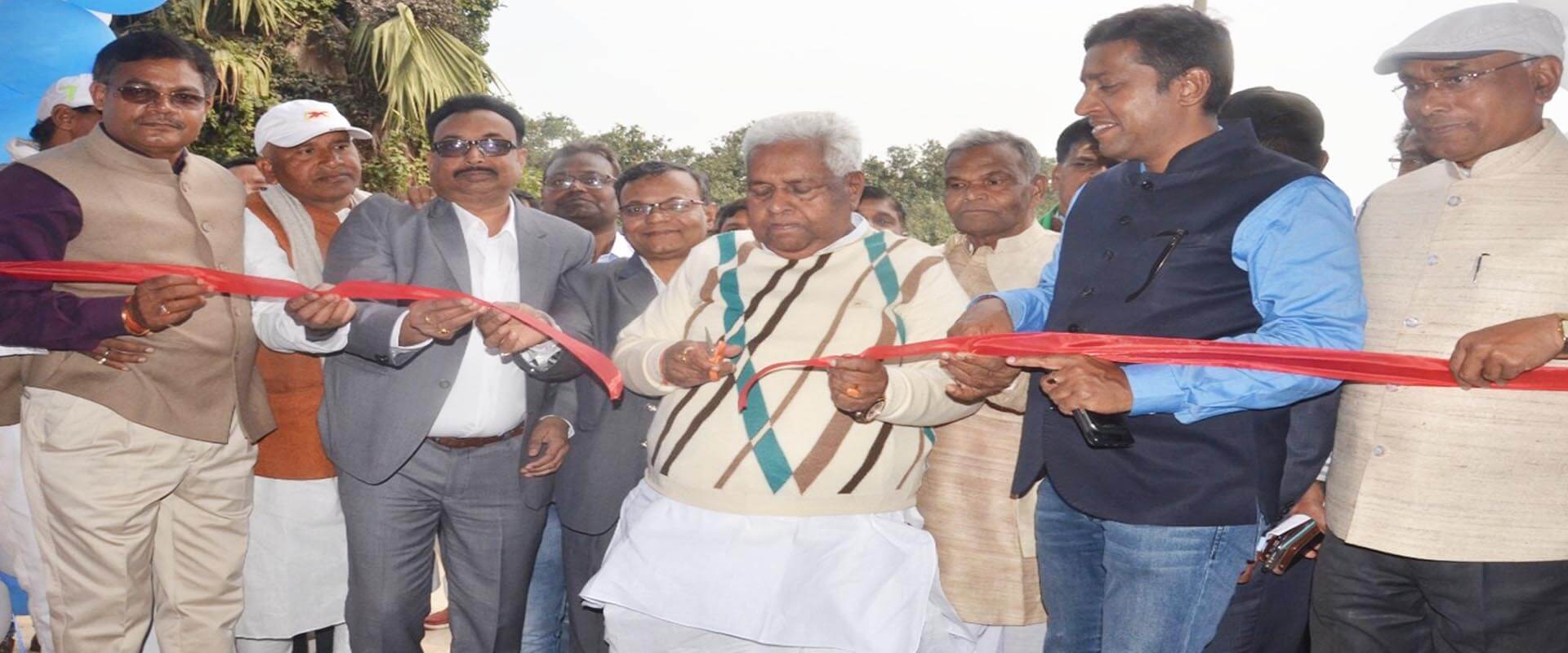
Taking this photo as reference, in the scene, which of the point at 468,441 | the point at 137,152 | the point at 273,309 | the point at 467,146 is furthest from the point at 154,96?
the point at 468,441

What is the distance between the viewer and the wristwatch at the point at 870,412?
291cm

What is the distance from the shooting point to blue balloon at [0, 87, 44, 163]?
5.84m

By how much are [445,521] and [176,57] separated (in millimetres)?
1928

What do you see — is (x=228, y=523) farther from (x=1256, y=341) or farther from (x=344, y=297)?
(x=1256, y=341)

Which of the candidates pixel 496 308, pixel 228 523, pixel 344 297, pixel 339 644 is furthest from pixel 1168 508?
pixel 339 644

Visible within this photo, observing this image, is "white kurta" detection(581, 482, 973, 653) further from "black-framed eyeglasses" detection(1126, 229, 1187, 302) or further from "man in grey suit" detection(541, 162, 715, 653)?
"black-framed eyeglasses" detection(1126, 229, 1187, 302)

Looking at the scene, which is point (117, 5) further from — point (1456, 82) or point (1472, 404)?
point (1472, 404)

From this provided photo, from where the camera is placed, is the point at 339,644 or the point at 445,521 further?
the point at 339,644


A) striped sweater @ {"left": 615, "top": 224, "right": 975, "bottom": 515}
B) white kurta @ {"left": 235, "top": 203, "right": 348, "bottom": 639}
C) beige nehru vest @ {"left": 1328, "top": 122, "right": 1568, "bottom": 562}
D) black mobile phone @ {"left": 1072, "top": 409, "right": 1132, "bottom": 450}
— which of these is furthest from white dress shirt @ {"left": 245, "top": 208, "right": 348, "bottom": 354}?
beige nehru vest @ {"left": 1328, "top": 122, "right": 1568, "bottom": 562}

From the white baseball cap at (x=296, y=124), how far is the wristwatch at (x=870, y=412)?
258 cm

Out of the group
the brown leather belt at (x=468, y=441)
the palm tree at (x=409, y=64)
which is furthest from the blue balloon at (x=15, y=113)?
the palm tree at (x=409, y=64)

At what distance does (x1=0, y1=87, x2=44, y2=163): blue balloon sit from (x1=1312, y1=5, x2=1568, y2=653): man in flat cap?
6.48 meters

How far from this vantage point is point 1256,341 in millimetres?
2506

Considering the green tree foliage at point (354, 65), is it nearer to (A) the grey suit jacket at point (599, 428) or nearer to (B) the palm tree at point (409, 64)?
(B) the palm tree at point (409, 64)
